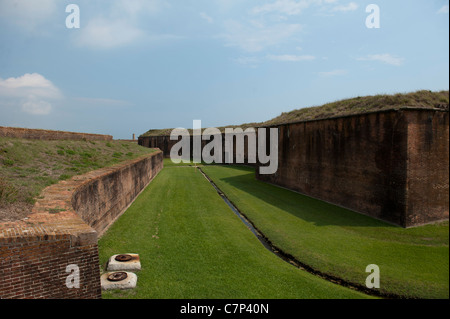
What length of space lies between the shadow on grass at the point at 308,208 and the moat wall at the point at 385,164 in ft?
1.31

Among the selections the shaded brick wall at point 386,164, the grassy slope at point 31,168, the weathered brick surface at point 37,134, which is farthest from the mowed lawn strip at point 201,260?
the weathered brick surface at point 37,134

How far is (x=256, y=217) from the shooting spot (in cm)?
1009

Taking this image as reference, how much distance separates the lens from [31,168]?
8375mm

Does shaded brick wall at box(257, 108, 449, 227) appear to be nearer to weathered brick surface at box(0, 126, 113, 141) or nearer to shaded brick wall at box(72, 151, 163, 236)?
shaded brick wall at box(72, 151, 163, 236)

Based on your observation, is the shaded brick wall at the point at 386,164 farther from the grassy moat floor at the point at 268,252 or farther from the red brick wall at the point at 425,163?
the grassy moat floor at the point at 268,252

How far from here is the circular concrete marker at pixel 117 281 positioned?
15.6 ft
